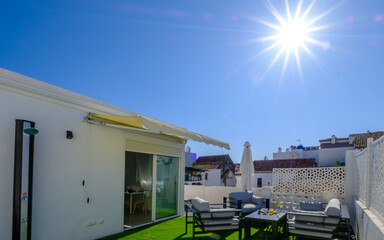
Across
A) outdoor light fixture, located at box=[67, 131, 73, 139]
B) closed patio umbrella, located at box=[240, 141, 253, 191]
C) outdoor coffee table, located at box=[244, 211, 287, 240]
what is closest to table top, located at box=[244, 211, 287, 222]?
outdoor coffee table, located at box=[244, 211, 287, 240]

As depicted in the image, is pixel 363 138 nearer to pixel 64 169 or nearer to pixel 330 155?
pixel 330 155

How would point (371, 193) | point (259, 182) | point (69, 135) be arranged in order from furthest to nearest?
point (259, 182)
point (69, 135)
point (371, 193)

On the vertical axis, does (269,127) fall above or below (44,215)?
above

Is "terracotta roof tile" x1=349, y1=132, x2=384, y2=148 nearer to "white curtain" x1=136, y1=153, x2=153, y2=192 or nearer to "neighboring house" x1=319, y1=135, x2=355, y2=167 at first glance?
"neighboring house" x1=319, y1=135, x2=355, y2=167

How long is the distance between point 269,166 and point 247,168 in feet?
91.9

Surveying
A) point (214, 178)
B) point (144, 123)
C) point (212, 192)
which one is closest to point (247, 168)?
point (212, 192)

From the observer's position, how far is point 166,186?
34.1 feet

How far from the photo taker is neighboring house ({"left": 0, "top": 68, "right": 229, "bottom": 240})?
512cm

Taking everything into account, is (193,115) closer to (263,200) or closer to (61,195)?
(263,200)

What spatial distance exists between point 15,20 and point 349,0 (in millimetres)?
9103

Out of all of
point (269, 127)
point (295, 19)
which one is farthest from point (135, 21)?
point (269, 127)

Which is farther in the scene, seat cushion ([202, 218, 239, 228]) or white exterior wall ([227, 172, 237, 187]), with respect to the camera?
white exterior wall ([227, 172, 237, 187])

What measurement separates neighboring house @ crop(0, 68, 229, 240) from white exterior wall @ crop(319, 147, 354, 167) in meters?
35.4

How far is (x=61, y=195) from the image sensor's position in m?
6.22
